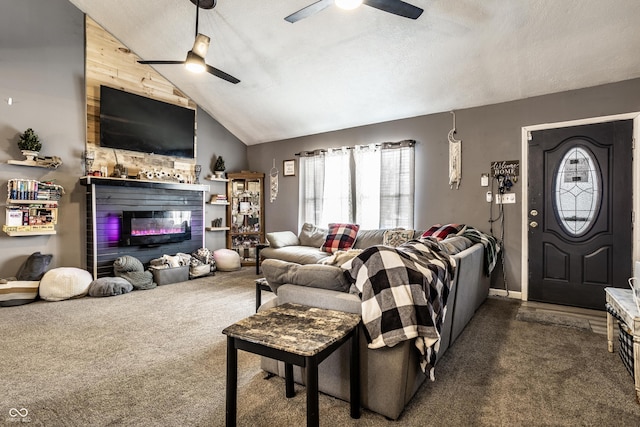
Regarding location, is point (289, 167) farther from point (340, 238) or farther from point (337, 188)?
point (340, 238)

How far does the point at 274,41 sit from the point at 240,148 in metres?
2.98

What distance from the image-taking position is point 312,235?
218 inches

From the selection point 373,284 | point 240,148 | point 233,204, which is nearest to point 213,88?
point 240,148

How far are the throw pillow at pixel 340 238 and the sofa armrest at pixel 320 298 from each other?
2970mm

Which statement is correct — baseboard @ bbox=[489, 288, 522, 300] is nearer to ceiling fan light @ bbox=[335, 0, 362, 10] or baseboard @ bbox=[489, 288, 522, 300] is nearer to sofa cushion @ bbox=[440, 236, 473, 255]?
sofa cushion @ bbox=[440, 236, 473, 255]

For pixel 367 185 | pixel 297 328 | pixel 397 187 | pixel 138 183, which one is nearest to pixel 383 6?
pixel 297 328

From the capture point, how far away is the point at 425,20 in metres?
3.27

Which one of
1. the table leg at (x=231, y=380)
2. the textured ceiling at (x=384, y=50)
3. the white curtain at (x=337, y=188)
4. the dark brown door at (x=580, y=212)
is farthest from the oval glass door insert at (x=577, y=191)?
the table leg at (x=231, y=380)

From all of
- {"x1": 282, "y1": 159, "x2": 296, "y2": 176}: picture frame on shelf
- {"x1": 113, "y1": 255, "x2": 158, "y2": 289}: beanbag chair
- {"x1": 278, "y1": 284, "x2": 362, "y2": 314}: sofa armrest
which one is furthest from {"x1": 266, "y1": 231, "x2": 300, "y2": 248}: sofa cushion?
{"x1": 278, "y1": 284, "x2": 362, "y2": 314}: sofa armrest

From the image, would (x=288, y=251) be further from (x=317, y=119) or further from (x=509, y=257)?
(x=509, y=257)

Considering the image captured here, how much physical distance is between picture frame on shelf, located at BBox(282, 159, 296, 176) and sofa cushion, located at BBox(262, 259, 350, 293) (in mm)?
4145

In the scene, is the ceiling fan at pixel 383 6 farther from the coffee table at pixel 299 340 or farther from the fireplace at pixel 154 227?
the fireplace at pixel 154 227

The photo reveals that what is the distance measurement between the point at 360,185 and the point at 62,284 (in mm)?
4212

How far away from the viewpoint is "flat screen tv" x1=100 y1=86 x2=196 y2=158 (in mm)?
4680
